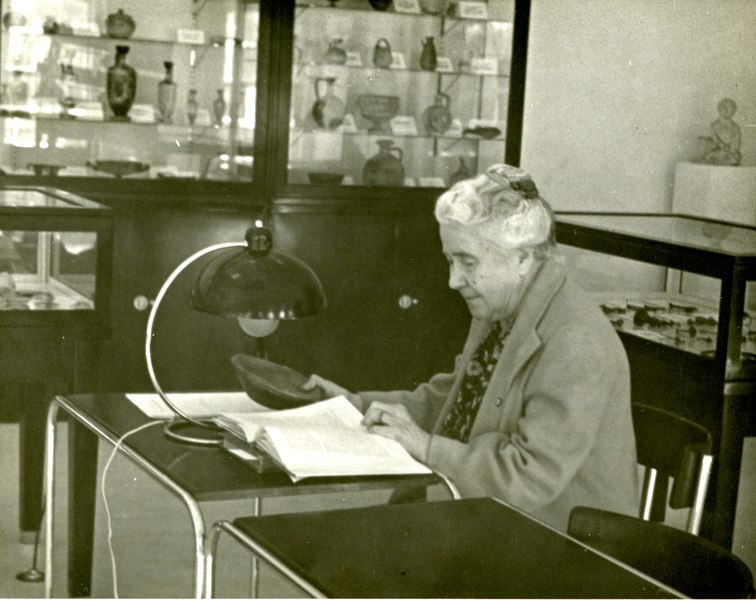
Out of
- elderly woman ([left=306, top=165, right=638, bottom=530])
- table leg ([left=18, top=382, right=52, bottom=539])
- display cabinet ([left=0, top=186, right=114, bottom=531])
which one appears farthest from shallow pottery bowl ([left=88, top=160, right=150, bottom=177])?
elderly woman ([left=306, top=165, right=638, bottom=530])

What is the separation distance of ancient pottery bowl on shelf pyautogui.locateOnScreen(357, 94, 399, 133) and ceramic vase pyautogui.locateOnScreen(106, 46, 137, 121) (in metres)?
1.08

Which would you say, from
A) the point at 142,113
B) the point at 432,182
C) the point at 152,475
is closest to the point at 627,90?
the point at 432,182

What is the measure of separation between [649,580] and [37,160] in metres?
4.22

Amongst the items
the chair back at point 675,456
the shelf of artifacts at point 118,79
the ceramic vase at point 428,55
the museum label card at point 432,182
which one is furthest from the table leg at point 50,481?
the ceramic vase at point 428,55

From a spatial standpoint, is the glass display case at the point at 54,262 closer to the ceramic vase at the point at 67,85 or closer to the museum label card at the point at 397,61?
the ceramic vase at the point at 67,85

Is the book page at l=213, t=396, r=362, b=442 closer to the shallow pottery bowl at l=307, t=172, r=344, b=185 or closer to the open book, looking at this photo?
the open book

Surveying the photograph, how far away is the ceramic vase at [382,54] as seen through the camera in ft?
19.2

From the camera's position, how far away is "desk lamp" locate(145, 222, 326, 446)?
2.50 m

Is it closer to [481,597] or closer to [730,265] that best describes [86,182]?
[730,265]

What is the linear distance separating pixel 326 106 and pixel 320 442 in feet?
11.7

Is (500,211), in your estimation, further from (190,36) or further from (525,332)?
(190,36)

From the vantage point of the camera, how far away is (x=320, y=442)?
235cm

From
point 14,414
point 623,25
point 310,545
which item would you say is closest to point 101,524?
point 14,414

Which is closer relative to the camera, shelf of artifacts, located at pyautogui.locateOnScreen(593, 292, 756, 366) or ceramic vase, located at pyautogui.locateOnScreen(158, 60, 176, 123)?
shelf of artifacts, located at pyautogui.locateOnScreen(593, 292, 756, 366)
